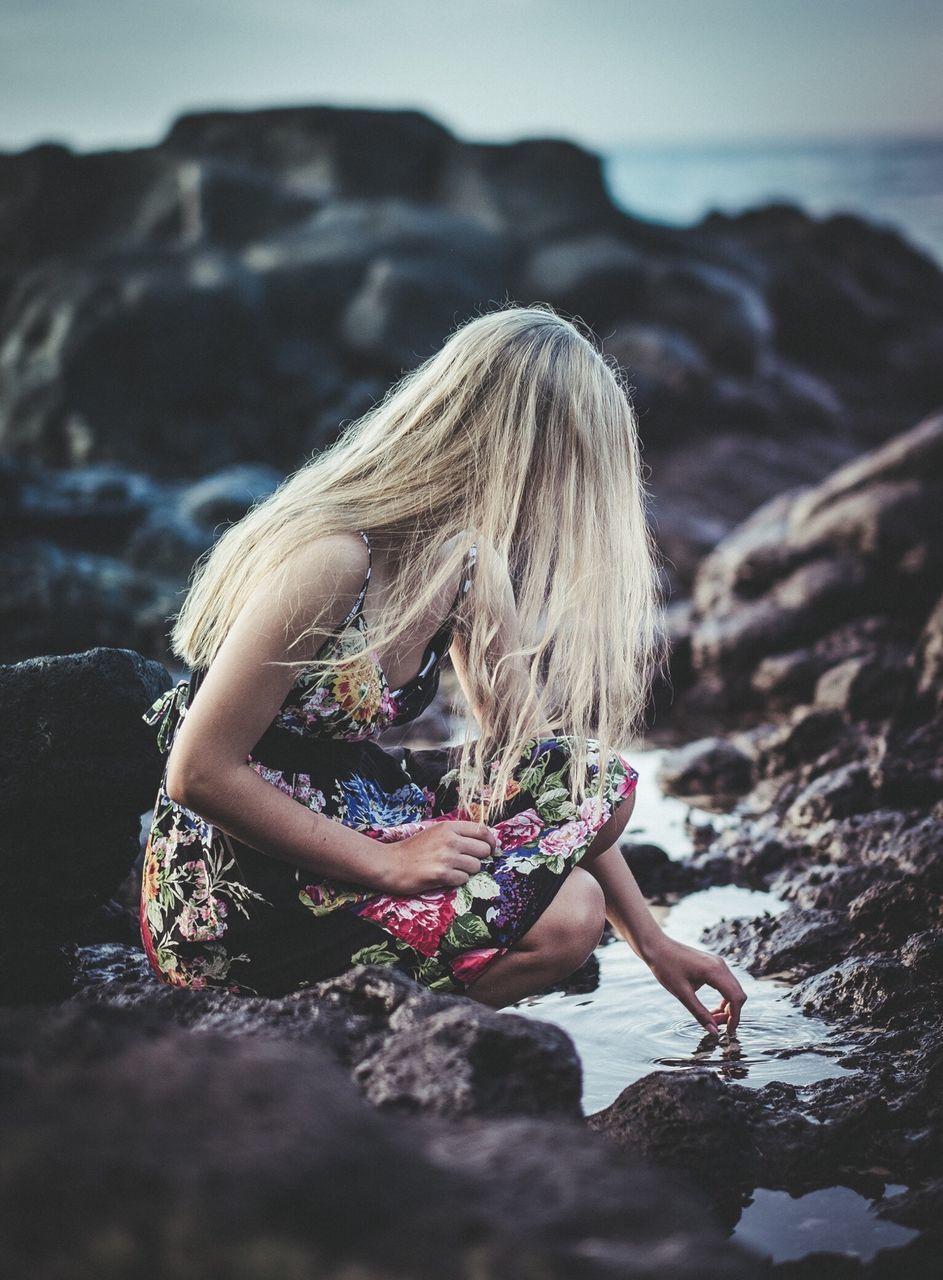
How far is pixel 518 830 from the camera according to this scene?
2.66 m

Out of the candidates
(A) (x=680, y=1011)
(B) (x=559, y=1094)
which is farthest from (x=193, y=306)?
(B) (x=559, y=1094)

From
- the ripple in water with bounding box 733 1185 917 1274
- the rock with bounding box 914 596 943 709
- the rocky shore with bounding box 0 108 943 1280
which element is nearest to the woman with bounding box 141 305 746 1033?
the rocky shore with bounding box 0 108 943 1280

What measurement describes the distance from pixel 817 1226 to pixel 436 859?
957 millimetres

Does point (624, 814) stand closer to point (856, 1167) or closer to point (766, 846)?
point (856, 1167)

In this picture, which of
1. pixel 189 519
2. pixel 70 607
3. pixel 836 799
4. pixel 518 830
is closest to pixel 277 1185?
pixel 518 830

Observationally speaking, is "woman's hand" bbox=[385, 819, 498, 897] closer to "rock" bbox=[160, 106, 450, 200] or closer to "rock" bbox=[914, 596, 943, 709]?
"rock" bbox=[914, 596, 943, 709]

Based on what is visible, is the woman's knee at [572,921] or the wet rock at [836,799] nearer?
the woman's knee at [572,921]

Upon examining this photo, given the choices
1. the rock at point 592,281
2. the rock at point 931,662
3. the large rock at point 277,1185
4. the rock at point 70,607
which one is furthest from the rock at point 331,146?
the large rock at point 277,1185

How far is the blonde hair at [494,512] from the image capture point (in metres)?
2.56

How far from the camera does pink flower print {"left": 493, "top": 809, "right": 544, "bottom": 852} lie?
2.63 meters

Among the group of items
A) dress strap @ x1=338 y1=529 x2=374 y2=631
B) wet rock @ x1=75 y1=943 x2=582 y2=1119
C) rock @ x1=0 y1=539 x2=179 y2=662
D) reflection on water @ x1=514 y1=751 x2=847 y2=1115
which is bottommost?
rock @ x1=0 y1=539 x2=179 y2=662

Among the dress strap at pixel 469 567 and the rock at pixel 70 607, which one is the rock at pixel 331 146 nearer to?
the rock at pixel 70 607

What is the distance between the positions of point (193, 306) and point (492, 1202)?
15.6m

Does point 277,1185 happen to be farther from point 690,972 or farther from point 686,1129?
point 690,972
